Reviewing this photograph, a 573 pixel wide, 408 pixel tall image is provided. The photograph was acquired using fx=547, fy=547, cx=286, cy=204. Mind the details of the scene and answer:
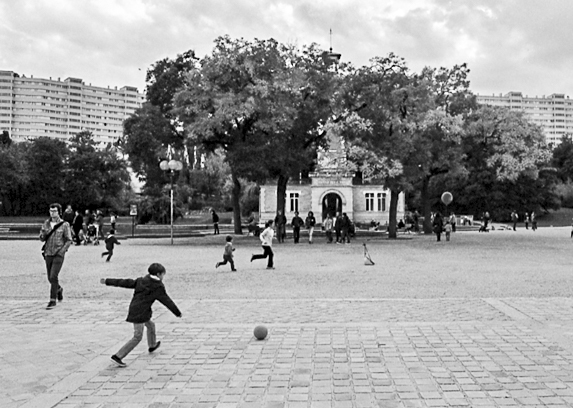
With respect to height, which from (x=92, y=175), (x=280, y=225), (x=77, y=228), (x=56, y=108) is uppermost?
(x=56, y=108)

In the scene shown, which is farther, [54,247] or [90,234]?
[90,234]

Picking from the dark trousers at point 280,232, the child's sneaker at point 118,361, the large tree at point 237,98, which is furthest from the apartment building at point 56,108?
the child's sneaker at point 118,361

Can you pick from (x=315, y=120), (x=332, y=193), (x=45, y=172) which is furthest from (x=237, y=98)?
(x=45, y=172)

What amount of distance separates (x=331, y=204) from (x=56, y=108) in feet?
390

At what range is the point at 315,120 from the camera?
28.5m

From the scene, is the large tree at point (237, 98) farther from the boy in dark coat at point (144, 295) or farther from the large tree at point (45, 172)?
the large tree at point (45, 172)

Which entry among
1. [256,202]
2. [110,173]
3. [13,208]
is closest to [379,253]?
[256,202]

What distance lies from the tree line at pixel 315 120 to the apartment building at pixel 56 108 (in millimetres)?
116969

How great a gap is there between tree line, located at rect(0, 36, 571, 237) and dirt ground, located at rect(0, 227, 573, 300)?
7.01m

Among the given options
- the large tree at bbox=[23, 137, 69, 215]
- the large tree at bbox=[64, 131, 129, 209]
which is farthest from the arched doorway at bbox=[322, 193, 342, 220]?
the large tree at bbox=[23, 137, 69, 215]

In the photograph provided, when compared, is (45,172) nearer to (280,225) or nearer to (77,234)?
(77,234)

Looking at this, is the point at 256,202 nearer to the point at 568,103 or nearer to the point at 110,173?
the point at 110,173

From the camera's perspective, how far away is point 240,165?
2634 centimetres

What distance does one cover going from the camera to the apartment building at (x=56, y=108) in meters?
149
